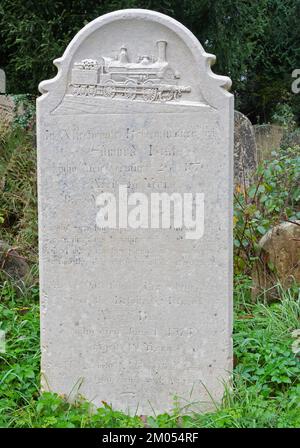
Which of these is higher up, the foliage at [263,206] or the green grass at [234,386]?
the foliage at [263,206]

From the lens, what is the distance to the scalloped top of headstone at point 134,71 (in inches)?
132

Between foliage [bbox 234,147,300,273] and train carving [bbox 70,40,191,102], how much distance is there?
1.94 m

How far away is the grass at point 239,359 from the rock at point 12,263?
6 cm

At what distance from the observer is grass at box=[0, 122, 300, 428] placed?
3357 millimetres

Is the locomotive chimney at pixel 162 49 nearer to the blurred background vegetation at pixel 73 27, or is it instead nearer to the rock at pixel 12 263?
the rock at pixel 12 263

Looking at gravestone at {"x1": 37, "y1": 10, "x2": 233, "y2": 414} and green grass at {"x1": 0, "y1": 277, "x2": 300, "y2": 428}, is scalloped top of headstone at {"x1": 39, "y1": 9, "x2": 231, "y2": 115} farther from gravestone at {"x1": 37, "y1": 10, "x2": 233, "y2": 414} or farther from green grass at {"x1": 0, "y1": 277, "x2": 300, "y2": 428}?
green grass at {"x1": 0, "y1": 277, "x2": 300, "y2": 428}

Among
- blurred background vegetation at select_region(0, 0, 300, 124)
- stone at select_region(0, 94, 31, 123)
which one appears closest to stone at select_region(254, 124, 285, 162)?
blurred background vegetation at select_region(0, 0, 300, 124)

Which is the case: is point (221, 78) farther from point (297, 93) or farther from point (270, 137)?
point (297, 93)

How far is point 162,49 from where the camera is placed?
3.36 meters

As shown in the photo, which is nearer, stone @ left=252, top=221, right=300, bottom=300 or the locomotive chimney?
the locomotive chimney

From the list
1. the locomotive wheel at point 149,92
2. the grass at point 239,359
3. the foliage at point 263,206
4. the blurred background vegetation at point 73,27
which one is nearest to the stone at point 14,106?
the blurred background vegetation at point 73,27

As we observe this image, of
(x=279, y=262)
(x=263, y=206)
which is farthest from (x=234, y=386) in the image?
(x=263, y=206)

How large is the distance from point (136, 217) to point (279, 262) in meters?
1.65

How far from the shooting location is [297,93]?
12.4m
